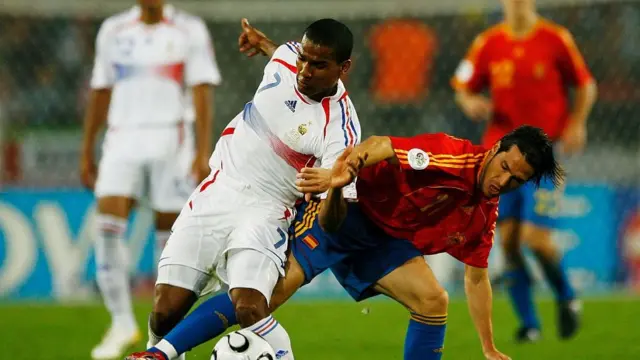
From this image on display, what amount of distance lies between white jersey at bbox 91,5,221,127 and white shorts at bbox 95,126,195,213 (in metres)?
0.10

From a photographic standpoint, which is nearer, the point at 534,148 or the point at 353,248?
the point at 534,148

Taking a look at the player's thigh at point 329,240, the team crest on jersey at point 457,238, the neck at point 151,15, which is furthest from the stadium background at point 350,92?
the team crest on jersey at point 457,238

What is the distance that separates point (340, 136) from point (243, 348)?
1050 millimetres

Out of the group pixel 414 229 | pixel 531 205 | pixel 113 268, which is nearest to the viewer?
pixel 414 229

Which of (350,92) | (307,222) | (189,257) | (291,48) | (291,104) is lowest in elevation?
(350,92)

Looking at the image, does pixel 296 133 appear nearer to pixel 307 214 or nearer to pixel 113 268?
pixel 307 214

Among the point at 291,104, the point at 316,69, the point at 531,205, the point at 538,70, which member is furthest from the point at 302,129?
the point at 538,70

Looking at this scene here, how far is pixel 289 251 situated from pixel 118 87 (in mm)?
2871

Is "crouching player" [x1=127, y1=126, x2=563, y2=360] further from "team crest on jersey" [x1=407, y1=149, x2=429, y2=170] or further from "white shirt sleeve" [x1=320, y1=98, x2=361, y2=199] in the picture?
"white shirt sleeve" [x1=320, y1=98, x2=361, y2=199]

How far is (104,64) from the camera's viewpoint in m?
7.70

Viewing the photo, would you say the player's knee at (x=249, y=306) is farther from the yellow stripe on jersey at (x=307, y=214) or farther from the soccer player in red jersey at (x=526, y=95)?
the soccer player in red jersey at (x=526, y=95)

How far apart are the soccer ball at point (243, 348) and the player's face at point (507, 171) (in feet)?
3.99

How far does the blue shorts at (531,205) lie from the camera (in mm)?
7949

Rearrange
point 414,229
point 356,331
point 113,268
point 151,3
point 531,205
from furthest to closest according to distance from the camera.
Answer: point 356,331
point 531,205
point 151,3
point 113,268
point 414,229
